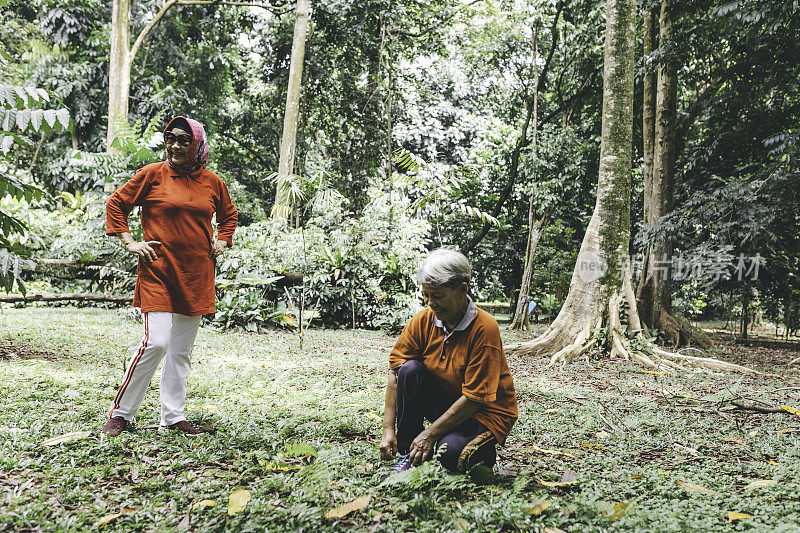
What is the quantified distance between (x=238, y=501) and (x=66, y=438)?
1.34m

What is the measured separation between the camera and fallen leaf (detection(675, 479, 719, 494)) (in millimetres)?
2434

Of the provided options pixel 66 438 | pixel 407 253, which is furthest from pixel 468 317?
pixel 407 253

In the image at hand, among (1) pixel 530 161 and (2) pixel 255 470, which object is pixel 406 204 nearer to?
(1) pixel 530 161

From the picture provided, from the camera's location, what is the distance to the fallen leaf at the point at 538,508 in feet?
6.87

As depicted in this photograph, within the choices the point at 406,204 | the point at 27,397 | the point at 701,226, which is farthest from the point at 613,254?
the point at 27,397

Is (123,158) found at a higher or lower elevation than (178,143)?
higher

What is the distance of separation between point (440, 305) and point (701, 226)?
866 centimetres

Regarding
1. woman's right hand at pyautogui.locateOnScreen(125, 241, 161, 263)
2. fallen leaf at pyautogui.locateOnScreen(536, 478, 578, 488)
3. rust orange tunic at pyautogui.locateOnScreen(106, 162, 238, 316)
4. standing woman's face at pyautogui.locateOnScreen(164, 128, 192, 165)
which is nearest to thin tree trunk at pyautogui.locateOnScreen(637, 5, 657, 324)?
fallen leaf at pyautogui.locateOnScreen(536, 478, 578, 488)

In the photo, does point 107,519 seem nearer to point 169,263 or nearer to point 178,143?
point 169,263

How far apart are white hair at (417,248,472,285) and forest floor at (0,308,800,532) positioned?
86 centimetres

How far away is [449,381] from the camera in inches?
99.3

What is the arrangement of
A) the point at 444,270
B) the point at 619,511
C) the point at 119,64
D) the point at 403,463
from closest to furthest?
the point at 619,511 → the point at 444,270 → the point at 403,463 → the point at 119,64

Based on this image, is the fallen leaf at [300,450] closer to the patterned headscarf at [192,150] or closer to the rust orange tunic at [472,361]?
the rust orange tunic at [472,361]

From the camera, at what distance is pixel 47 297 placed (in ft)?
20.2
